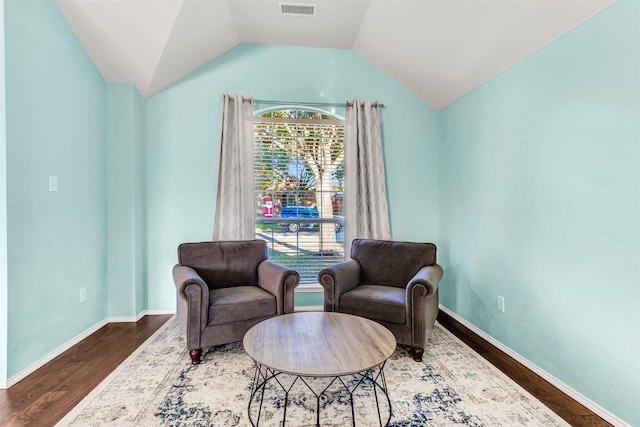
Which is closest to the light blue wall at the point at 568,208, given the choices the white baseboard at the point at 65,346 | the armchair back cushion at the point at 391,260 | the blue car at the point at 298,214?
the armchair back cushion at the point at 391,260

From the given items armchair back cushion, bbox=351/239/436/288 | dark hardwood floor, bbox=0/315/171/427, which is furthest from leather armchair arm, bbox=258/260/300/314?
dark hardwood floor, bbox=0/315/171/427

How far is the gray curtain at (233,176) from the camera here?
3.28m

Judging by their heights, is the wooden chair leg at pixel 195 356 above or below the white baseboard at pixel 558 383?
above

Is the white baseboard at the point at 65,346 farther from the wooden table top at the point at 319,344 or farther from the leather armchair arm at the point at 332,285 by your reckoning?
the leather armchair arm at the point at 332,285

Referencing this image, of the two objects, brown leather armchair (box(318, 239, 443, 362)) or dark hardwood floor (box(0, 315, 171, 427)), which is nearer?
dark hardwood floor (box(0, 315, 171, 427))

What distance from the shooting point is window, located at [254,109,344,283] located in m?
3.54

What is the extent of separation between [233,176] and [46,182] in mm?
1500

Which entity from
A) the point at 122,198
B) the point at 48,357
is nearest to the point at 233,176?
the point at 122,198

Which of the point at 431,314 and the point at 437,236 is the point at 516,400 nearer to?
the point at 431,314

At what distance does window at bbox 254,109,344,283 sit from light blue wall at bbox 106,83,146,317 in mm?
1229

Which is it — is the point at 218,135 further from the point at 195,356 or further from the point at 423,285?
the point at 423,285

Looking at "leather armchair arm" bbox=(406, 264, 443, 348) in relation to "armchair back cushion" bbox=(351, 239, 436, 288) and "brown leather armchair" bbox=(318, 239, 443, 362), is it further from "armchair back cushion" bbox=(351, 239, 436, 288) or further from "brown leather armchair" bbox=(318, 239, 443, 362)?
"armchair back cushion" bbox=(351, 239, 436, 288)

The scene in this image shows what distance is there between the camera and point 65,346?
2.48 meters

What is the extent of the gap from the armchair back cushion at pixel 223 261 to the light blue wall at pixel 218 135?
58 cm
